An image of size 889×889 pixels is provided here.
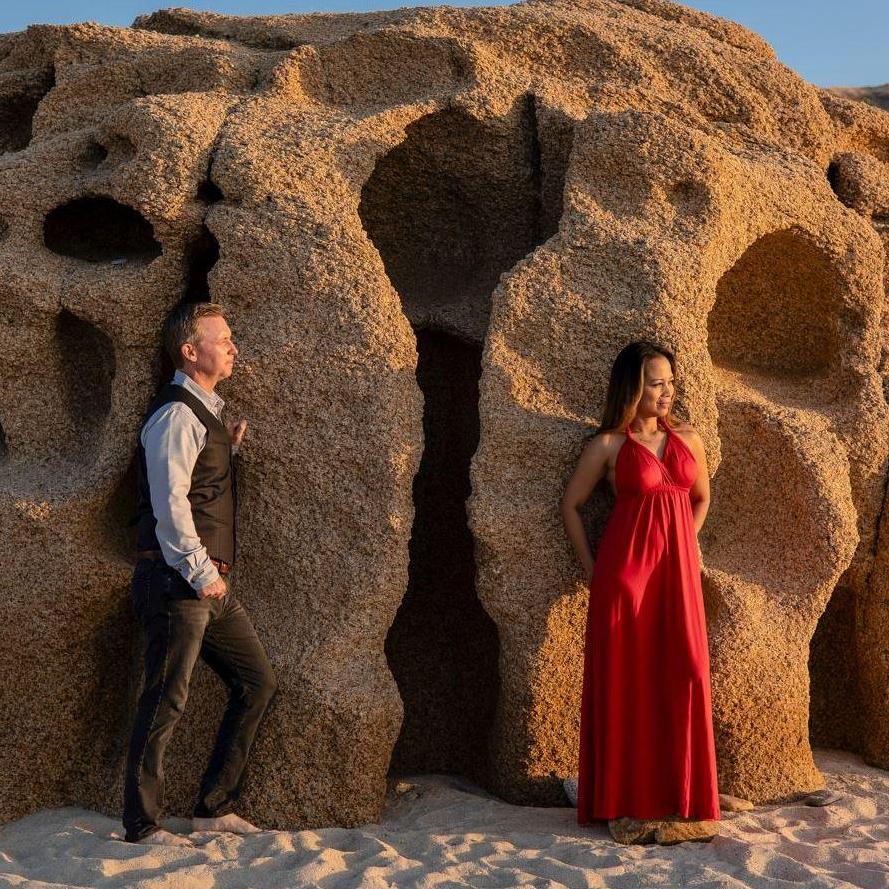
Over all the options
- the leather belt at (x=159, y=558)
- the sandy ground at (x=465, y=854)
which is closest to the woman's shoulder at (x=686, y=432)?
the sandy ground at (x=465, y=854)

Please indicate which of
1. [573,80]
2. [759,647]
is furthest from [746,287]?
[759,647]

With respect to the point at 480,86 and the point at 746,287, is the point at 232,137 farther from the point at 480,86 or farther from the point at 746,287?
the point at 746,287

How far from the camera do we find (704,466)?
4.05m

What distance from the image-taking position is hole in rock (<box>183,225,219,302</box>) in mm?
4367

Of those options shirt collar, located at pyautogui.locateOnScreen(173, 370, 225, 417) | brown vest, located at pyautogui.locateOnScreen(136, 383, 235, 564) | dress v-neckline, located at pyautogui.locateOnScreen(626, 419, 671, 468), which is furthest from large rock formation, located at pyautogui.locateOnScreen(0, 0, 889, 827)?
brown vest, located at pyautogui.locateOnScreen(136, 383, 235, 564)

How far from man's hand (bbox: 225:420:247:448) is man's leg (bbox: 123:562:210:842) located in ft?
2.02

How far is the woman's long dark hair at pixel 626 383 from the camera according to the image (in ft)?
12.7

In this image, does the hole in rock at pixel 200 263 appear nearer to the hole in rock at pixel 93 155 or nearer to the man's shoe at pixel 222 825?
the hole in rock at pixel 93 155

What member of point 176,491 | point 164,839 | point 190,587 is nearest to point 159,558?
point 190,587

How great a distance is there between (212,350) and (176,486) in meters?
0.52

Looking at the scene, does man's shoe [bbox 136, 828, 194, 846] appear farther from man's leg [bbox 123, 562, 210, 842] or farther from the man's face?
the man's face

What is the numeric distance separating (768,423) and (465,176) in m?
1.68

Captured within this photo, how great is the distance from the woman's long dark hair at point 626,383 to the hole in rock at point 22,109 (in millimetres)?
3228

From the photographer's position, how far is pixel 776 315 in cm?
496
